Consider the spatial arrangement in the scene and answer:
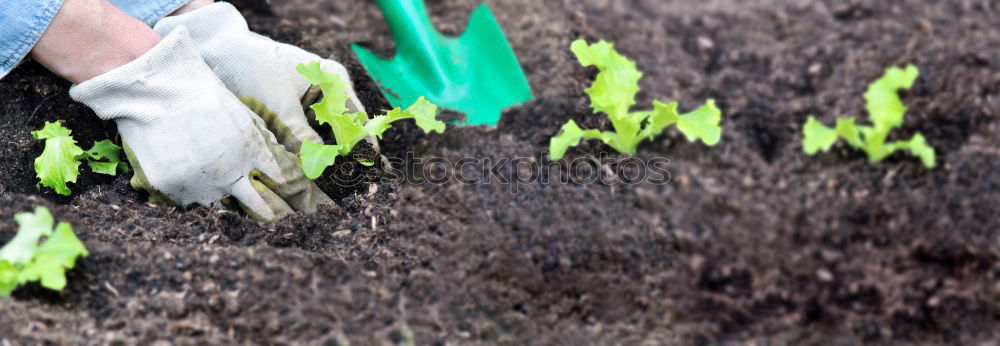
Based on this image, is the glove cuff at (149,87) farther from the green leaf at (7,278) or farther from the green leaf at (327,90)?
the green leaf at (7,278)

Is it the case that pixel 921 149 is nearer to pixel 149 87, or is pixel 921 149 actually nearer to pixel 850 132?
pixel 850 132

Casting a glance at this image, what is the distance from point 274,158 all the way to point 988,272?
1.62m

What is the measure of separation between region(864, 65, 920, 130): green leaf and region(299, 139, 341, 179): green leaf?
1357 mm

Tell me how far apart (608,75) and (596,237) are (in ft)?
1.59

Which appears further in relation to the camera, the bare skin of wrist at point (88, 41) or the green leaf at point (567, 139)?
the green leaf at point (567, 139)

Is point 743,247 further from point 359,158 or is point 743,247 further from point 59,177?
point 59,177

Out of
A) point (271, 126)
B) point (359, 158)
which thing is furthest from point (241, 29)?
point (359, 158)

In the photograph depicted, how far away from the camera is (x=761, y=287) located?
172cm

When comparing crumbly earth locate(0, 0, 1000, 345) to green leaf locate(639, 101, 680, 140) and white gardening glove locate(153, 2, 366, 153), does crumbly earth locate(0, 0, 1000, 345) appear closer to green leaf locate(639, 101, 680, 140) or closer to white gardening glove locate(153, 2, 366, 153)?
green leaf locate(639, 101, 680, 140)

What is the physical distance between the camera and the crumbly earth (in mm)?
1529

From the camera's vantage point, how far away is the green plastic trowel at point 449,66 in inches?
90.4

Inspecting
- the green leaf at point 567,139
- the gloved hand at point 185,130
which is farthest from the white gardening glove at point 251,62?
the green leaf at point 567,139

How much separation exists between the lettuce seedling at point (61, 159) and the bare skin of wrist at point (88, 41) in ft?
0.48

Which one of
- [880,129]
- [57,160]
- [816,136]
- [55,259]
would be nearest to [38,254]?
[55,259]
